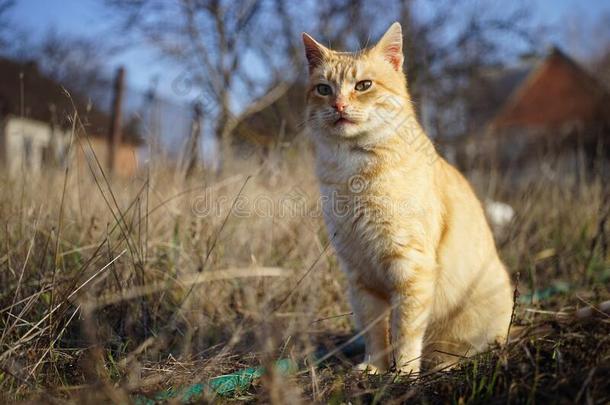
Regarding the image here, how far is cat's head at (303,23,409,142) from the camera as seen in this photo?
2.11 meters

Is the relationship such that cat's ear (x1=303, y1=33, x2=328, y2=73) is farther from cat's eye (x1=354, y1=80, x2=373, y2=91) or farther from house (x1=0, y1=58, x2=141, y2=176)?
house (x1=0, y1=58, x2=141, y2=176)

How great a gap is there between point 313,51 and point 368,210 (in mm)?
1075

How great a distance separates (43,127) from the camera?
318 inches

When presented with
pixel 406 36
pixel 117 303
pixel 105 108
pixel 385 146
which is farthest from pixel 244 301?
pixel 105 108

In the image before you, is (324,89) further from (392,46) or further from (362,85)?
(392,46)

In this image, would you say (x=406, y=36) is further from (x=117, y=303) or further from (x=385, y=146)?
(x=117, y=303)

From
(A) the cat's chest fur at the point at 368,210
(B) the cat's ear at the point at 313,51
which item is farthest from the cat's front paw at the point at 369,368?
(B) the cat's ear at the point at 313,51

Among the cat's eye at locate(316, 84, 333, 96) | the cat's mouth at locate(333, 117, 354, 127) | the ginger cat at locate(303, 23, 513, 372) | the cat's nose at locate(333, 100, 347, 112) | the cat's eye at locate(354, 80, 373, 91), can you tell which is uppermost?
the cat's eye at locate(354, 80, 373, 91)

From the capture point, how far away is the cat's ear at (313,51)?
245 cm

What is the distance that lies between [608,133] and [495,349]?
10175mm

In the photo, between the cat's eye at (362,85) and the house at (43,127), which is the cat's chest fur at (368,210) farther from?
the house at (43,127)

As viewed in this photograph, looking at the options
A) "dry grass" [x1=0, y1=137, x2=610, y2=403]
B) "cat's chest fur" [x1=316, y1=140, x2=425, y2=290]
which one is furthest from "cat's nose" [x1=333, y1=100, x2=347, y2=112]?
"dry grass" [x1=0, y1=137, x2=610, y2=403]

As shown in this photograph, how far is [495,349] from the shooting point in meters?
1.52

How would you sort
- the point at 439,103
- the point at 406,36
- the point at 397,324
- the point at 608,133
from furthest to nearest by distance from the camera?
the point at 608,133 → the point at 439,103 → the point at 406,36 → the point at 397,324
